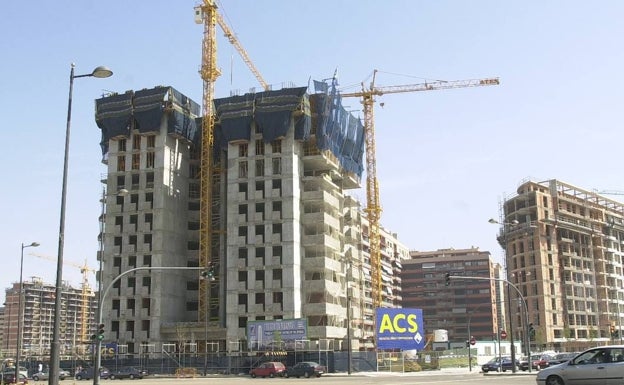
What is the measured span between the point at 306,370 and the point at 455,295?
12659 centimetres

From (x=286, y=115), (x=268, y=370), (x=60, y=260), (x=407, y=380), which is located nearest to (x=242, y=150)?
(x=286, y=115)

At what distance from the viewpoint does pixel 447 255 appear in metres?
198

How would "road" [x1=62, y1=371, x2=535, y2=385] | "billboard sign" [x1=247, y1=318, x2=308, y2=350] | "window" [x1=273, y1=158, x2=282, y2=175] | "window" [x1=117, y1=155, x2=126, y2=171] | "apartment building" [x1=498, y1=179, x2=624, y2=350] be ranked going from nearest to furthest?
"road" [x1=62, y1=371, x2=535, y2=385], "billboard sign" [x1=247, y1=318, x2=308, y2=350], "window" [x1=273, y1=158, x2=282, y2=175], "window" [x1=117, y1=155, x2=126, y2=171], "apartment building" [x1=498, y1=179, x2=624, y2=350]

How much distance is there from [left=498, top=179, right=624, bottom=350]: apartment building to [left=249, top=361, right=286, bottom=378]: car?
3198 inches

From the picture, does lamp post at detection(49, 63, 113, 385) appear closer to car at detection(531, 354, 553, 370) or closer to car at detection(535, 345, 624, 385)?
car at detection(535, 345, 624, 385)

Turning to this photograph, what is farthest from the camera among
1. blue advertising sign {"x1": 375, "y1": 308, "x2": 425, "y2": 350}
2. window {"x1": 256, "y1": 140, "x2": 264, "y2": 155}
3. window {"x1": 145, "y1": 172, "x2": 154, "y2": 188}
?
Answer: window {"x1": 145, "y1": 172, "x2": 154, "y2": 188}

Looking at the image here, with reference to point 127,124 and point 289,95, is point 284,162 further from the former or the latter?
point 127,124

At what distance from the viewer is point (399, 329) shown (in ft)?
243

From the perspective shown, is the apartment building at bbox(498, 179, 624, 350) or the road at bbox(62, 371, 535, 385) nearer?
the road at bbox(62, 371, 535, 385)

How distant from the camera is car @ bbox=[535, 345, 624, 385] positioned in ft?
76.9

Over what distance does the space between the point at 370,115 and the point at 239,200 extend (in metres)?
31.0

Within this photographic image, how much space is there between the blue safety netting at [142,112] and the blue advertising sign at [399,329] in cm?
4434

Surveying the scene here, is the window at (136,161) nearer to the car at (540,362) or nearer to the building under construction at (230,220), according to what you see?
the building under construction at (230,220)

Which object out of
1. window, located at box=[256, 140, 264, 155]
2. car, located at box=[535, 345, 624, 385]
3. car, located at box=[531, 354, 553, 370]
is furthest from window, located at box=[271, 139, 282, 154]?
car, located at box=[535, 345, 624, 385]
